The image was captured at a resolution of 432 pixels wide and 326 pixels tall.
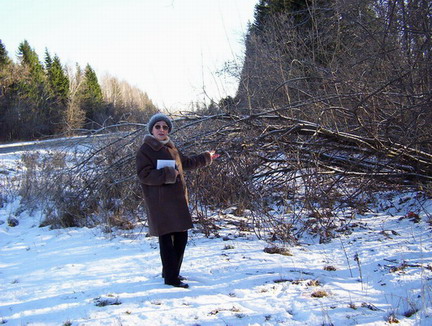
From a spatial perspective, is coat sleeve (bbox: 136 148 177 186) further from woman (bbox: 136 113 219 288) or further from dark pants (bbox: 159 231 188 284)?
dark pants (bbox: 159 231 188 284)

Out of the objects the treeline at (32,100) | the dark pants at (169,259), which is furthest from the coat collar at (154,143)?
the treeline at (32,100)

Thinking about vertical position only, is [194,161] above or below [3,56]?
below

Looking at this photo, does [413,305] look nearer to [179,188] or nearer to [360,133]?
[179,188]

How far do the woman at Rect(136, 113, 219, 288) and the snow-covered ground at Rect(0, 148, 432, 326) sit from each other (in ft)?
0.96

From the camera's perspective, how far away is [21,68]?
27266mm

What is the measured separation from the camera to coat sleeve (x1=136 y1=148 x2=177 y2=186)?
10.2 ft

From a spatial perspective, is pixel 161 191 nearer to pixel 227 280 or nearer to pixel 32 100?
pixel 227 280

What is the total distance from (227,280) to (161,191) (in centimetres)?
106

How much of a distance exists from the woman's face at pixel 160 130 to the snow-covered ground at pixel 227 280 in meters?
1.36

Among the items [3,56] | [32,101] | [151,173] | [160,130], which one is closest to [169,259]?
[151,173]

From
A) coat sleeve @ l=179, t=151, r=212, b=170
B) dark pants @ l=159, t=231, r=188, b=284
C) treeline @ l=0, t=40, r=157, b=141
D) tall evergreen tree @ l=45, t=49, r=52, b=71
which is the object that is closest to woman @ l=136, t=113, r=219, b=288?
dark pants @ l=159, t=231, r=188, b=284

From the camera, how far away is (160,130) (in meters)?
3.33

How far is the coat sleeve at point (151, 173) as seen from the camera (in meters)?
3.12

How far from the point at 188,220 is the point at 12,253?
2973 mm
